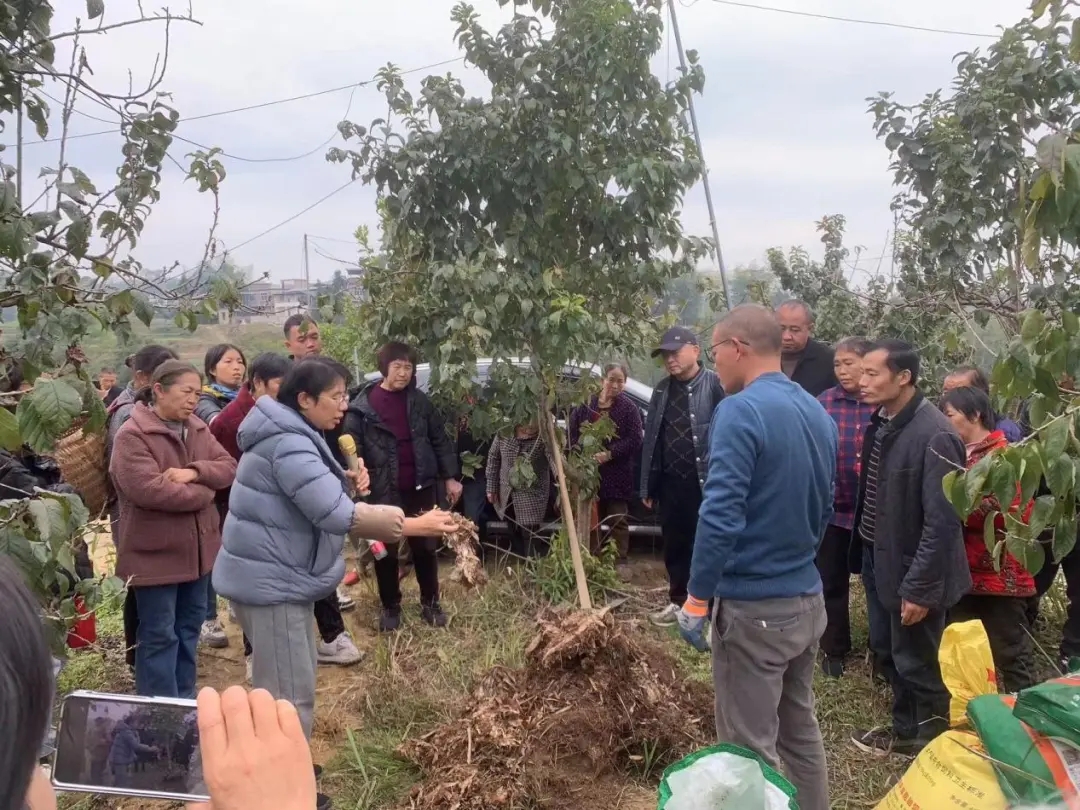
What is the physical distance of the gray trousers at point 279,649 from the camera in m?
2.80

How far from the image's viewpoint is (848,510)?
13.1 ft

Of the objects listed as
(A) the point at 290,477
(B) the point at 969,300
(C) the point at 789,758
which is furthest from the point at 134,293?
(B) the point at 969,300

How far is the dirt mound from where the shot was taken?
2.91 meters

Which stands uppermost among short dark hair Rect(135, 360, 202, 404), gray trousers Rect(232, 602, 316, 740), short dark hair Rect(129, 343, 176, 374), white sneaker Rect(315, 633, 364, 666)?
short dark hair Rect(129, 343, 176, 374)

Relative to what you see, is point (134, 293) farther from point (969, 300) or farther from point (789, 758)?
point (969, 300)

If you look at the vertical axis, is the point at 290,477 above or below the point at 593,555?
above

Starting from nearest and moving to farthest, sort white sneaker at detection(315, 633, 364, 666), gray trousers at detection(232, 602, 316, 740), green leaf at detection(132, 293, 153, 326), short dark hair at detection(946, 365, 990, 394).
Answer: green leaf at detection(132, 293, 153, 326), gray trousers at detection(232, 602, 316, 740), short dark hair at detection(946, 365, 990, 394), white sneaker at detection(315, 633, 364, 666)

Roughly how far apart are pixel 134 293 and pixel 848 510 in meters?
3.38

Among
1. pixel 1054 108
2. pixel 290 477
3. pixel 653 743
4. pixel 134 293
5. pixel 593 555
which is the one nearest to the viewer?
pixel 134 293

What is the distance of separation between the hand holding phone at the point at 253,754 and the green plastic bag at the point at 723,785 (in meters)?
1.37

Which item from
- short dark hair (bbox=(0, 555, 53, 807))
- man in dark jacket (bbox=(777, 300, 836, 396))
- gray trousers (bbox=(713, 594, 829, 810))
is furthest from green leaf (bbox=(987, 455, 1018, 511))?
man in dark jacket (bbox=(777, 300, 836, 396))

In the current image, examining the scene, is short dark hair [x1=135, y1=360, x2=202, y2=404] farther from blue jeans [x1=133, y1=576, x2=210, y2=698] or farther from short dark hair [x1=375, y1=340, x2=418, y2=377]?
short dark hair [x1=375, y1=340, x2=418, y2=377]

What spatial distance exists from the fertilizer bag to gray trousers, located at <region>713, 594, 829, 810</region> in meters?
0.37

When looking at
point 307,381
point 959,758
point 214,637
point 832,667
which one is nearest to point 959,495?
point 959,758
